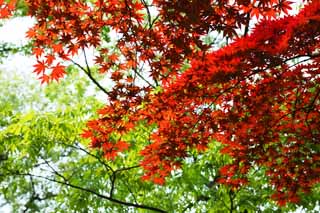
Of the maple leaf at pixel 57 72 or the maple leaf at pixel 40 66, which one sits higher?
the maple leaf at pixel 40 66

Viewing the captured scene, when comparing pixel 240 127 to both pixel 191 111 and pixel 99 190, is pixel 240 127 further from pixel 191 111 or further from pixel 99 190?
pixel 99 190

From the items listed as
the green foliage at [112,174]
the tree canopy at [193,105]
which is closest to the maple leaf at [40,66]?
the tree canopy at [193,105]

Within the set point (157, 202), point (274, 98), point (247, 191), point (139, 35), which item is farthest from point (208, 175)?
point (139, 35)

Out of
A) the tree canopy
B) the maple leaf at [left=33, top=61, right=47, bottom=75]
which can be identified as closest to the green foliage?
the tree canopy

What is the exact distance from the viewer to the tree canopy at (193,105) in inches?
140

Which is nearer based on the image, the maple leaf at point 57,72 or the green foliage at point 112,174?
the maple leaf at point 57,72

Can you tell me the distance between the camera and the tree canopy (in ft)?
11.6

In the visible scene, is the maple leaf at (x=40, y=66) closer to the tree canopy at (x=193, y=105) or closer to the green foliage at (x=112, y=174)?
the tree canopy at (x=193, y=105)

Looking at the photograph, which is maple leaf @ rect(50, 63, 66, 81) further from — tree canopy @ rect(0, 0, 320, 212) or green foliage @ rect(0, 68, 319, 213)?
green foliage @ rect(0, 68, 319, 213)

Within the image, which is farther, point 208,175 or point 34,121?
point 208,175

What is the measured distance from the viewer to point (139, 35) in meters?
4.19

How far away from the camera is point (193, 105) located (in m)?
4.32

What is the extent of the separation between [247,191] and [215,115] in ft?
3.91

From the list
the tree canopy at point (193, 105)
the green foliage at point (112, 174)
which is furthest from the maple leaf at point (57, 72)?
the green foliage at point (112, 174)
